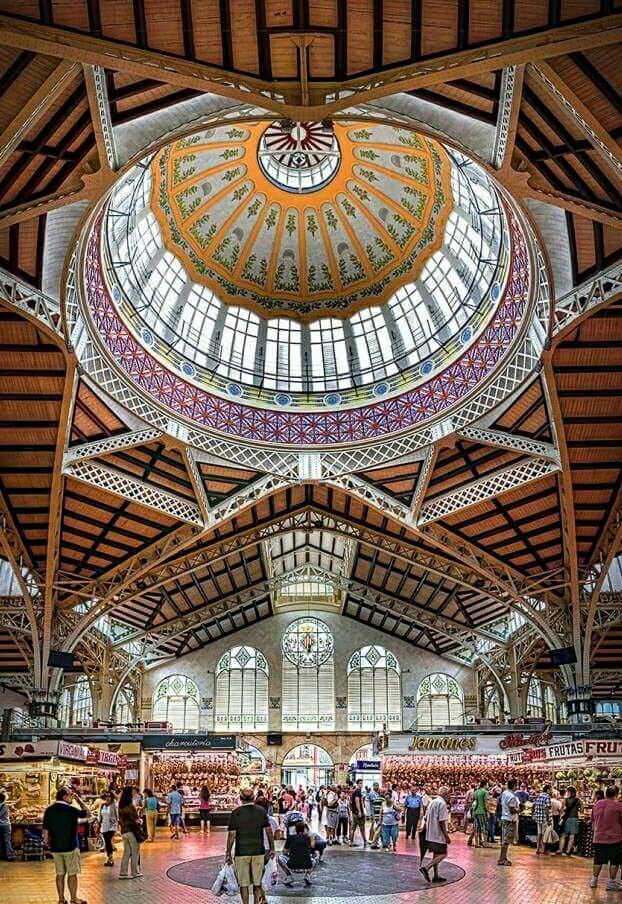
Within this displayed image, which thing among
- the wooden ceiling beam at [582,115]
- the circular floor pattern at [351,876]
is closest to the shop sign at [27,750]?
the circular floor pattern at [351,876]

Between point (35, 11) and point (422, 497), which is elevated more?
point (35, 11)

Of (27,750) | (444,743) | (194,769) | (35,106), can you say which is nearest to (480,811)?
(27,750)

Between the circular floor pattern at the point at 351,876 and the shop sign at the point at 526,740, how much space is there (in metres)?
13.0

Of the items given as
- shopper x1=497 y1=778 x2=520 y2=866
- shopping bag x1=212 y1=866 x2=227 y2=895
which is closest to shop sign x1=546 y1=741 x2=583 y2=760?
shopper x1=497 y1=778 x2=520 y2=866

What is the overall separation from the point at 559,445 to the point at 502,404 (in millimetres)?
2266

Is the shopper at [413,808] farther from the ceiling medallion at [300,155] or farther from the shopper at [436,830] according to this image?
the ceiling medallion at [300,155]

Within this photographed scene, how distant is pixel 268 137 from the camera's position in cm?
3334

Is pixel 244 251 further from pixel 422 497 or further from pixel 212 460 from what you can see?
pixel 422 497

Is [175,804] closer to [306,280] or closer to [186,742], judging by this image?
[186,742]

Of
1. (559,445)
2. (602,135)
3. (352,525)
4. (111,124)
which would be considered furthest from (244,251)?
(602,135)

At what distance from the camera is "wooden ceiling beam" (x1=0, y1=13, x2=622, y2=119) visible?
1271cm

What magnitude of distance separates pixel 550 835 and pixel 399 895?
8.54 m

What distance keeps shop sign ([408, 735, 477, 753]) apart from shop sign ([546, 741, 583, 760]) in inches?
434

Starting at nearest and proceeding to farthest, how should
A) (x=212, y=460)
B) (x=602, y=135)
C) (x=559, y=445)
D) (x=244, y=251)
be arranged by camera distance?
(x=602, y=135)
(x=559, y=445)
(x=212, y=460)
(x=244, y=251)
